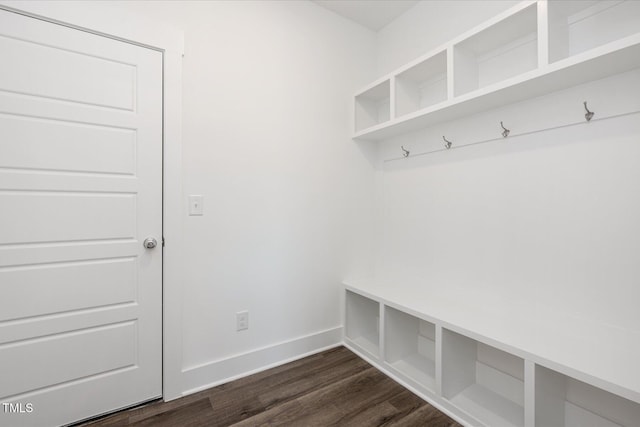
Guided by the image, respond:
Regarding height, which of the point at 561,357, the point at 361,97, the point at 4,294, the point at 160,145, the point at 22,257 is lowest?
the point at 561,357

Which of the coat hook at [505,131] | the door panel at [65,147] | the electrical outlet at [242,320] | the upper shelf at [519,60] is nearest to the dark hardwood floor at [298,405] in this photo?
the electrical outlet at [242,320]

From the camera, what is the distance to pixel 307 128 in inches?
87.7

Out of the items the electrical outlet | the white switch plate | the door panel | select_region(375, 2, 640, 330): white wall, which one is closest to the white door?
the door panel

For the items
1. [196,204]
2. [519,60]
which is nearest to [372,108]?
[519,60]

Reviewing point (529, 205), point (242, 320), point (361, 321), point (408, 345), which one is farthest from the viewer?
point (361, 321)

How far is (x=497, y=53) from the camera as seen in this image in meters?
1.73

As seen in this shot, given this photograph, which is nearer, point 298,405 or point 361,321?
point 298,405

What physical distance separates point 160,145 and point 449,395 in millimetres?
2244

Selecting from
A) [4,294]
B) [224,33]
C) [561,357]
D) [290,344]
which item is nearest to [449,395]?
[561,357]

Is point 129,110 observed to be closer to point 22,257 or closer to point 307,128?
point 22,257

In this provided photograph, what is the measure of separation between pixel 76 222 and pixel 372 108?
2308mm

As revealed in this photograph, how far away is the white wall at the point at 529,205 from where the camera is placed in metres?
1.30

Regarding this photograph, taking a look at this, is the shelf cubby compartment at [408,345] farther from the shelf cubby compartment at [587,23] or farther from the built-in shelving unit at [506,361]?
the shelf cubby compartment at [587,23]

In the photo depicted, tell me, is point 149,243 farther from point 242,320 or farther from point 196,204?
point 242,320
